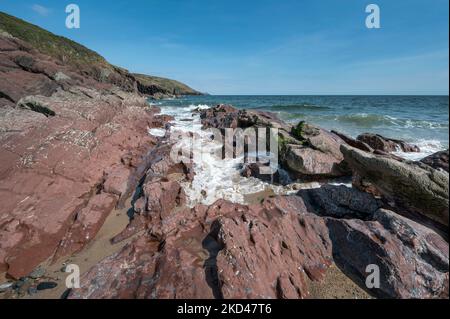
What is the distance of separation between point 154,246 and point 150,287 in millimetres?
993

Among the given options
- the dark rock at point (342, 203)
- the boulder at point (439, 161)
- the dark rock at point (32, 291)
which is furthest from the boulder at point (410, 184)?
the dark rock at point (32, 291)

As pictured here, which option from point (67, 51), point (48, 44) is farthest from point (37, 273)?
point (67, 51)

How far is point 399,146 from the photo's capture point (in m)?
10.9

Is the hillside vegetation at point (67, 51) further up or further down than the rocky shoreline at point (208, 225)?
further up

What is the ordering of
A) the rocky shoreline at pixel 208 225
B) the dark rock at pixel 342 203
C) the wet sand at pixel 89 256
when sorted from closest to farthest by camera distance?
the rocky shoreline at pixel 208 225
the wet sand at pixel 89 256
the dark rock at pixel 342 203

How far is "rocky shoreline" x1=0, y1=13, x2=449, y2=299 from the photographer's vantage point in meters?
3.62

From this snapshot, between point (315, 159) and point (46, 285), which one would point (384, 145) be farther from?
point (46, 285)

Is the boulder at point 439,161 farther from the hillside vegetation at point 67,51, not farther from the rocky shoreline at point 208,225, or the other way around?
the hillside vegetation at point 67,51

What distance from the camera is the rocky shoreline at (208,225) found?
3.62m

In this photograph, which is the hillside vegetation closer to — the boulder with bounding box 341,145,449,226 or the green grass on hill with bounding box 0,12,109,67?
the green grass on hill with bounding box 0,12,109,67

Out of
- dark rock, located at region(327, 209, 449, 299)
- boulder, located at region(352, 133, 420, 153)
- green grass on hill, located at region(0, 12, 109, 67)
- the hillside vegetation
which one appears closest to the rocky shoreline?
dark rock, located at region(327, 209, 449, 299)

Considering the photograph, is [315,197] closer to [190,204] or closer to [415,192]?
[415,192]

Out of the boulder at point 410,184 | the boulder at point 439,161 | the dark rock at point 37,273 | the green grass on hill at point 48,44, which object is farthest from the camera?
the green grass on hill at point 48,44
